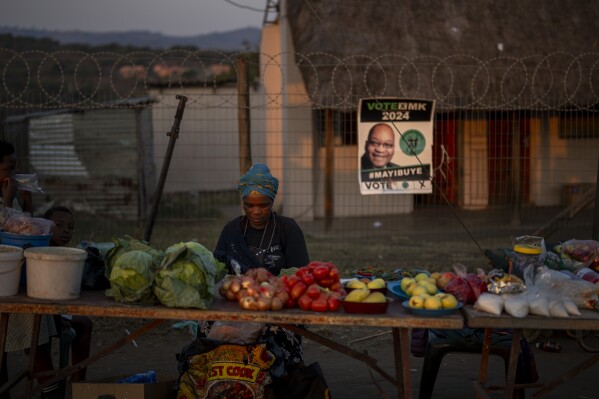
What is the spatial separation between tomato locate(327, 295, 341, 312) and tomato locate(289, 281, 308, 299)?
5.8 inches

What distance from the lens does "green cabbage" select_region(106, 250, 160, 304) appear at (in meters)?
3.82

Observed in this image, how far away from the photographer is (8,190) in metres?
4.81

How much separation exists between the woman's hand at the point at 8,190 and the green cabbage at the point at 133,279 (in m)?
1.32

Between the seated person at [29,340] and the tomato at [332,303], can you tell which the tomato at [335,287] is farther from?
the seated person at [29,340]

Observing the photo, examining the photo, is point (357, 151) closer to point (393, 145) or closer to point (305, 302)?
point (393, 145)

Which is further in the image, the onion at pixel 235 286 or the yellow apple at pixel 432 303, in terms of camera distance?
the onion at pixel 235 286

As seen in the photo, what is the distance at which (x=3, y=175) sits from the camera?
15.9ft

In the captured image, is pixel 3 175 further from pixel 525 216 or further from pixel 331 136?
pixel 525 216

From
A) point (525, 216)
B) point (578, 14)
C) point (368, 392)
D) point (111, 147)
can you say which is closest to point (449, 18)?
point (578, 14)

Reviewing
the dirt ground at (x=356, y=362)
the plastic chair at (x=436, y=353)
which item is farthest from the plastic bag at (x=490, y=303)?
the dirt ground at (x=356, y=362)

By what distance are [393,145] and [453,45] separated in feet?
10.6

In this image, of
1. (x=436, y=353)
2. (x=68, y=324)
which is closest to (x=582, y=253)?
(x=436, y=353)

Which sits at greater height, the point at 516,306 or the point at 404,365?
the point at 516,306

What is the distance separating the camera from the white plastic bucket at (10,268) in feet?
12.8
